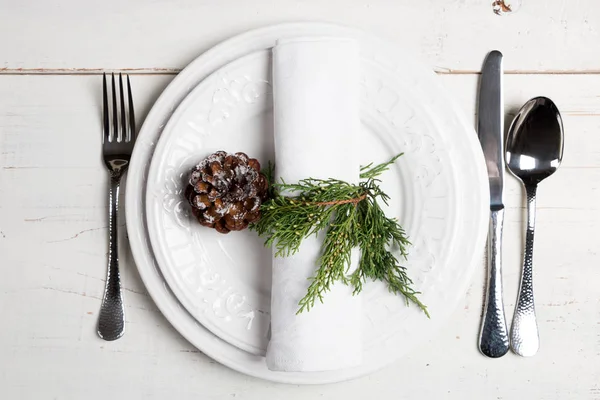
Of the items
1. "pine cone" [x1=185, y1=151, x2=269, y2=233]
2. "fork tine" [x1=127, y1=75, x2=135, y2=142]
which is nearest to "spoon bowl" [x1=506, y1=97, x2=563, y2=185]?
"pine cone" [x1=185, y1=151, x2=269, y2=233]

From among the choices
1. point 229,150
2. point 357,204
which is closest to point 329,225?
point 357,204

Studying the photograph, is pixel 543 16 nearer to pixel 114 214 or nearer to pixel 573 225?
pixel 573 225

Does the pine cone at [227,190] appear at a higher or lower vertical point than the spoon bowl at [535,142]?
lower

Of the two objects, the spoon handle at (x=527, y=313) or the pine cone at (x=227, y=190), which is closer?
the pine cone at (x=227, y=190)

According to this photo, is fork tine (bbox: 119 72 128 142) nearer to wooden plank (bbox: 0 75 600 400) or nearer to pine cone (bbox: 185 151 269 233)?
wooden plank (bbox: 0 75 600 400)

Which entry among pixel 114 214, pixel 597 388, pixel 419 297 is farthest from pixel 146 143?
pixel 597 388

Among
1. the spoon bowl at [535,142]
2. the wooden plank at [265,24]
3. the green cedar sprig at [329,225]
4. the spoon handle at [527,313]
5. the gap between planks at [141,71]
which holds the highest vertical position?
the wooden plank at [265,24]

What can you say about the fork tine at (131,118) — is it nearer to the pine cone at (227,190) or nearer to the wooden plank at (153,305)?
the wooden plank at (153,305)

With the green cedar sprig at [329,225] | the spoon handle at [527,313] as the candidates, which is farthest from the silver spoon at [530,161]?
the green cedar sprig at [329,225]
